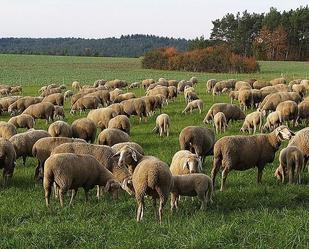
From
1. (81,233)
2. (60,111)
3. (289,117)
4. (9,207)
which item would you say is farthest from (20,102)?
(81,233)

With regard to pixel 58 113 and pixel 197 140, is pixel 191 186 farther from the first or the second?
pixel 58 113

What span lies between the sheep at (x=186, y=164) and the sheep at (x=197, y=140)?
2693 mm

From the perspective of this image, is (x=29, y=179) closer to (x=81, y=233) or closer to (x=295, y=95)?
(x=81, y=233)

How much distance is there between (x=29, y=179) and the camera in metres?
13.6

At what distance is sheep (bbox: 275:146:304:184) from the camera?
12.4m

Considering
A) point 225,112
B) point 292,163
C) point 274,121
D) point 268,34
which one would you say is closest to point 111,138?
point 292,163

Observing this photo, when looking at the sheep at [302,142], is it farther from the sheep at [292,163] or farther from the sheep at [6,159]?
the sheep at [6,159]

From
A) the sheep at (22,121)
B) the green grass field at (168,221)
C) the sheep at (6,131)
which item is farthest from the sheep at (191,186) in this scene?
the sheep at (22,121)

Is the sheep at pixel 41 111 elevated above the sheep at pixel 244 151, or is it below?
below

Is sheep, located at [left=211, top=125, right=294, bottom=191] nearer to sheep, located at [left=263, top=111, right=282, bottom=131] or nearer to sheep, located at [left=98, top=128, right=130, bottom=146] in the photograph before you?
sheep, located at [left=98, top=128, right=130, bottom=146]

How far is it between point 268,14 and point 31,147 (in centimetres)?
10707

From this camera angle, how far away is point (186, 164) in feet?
37.3

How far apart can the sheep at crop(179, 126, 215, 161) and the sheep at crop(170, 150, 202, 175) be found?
2.69 m

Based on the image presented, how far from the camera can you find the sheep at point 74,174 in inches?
416
